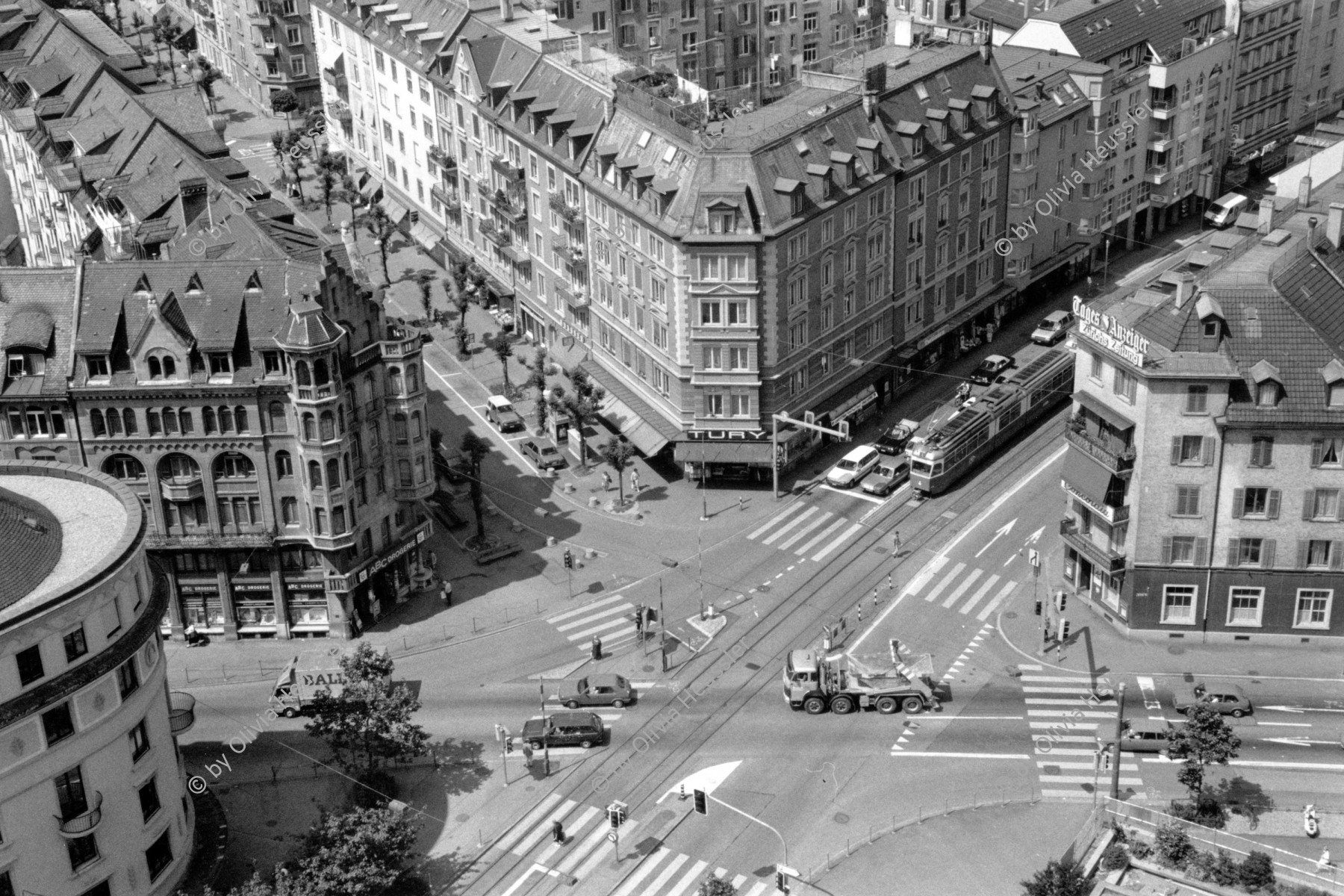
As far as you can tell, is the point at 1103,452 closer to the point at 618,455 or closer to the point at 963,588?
the point at 963,588

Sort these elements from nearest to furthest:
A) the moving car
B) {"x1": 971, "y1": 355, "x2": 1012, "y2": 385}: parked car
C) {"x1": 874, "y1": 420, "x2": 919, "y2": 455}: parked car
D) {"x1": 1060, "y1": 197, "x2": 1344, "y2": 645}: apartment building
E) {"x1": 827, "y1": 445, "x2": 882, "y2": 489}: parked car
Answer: the moving car → {"x1": 1060, "y1": 197, "x2": 1344, "y2": 645}: apartment building → {"x1": 827, "y1": 445, "x2": 882, "y2": 489}: parked car → {"x1": 874, "y1": 420, "x2": 919, "y2": 455}: parked car → {"x1": 971, "y1": 355, "x2": 1012, "y2": 385}: parked car

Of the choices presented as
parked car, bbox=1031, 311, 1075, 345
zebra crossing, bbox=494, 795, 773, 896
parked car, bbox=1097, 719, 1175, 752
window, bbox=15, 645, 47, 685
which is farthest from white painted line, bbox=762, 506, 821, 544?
window, bbox=15, 645, 47, 685

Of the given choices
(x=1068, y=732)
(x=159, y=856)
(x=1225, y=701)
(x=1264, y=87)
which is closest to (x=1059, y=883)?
(x=1068, y=732)

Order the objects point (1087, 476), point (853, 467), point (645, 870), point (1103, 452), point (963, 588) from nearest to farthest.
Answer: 1. point (645, 870)
2. point (1103, 452)
3. point (1087, 476)
4. point (963, 588)
5. point (853, 467)

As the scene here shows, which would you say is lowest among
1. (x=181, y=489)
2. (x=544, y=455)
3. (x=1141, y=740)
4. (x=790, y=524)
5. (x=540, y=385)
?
(x=1141, y=740)

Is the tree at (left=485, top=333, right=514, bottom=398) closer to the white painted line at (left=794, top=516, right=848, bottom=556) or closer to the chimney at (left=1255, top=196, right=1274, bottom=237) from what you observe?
the white painted line at (left=794, top=516, right=848, bottom=556)

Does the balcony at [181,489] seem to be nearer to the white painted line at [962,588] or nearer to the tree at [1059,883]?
the white painted line at [962,588]

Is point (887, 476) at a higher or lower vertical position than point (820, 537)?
higher
